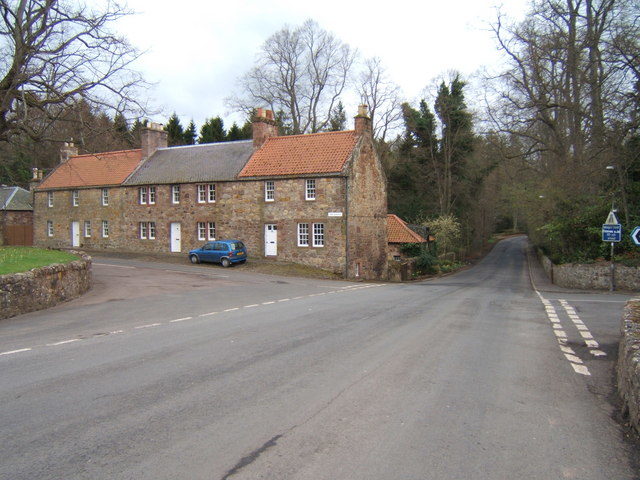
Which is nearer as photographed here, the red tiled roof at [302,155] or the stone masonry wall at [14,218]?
the red tiled roof at [302,155]

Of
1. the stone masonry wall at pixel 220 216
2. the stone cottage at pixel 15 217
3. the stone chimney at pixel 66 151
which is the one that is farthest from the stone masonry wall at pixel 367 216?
the stone cottage at pixel 15 217

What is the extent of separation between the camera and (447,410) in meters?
5.61

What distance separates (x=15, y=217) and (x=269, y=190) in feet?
89.6

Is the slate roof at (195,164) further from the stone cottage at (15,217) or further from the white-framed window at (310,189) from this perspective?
the stone cottage at (15,217)

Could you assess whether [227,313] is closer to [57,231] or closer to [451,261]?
[57,231]

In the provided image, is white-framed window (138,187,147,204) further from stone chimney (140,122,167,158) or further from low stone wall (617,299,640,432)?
low stone wall (617,299,640,432)

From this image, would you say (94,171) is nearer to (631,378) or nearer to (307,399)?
(307,399)

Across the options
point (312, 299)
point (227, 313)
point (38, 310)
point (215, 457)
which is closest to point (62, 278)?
point (38, 310)

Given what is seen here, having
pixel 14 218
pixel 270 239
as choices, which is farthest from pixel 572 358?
pixel 14 218

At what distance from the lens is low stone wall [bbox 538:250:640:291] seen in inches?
948

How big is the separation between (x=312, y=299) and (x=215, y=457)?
12.6 metres

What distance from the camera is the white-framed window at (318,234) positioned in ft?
100

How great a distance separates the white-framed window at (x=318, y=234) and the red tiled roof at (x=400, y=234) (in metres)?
10.5

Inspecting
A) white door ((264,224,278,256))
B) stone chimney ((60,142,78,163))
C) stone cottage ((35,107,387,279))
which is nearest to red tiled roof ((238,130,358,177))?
stone cottage ((35,107,387,279))
